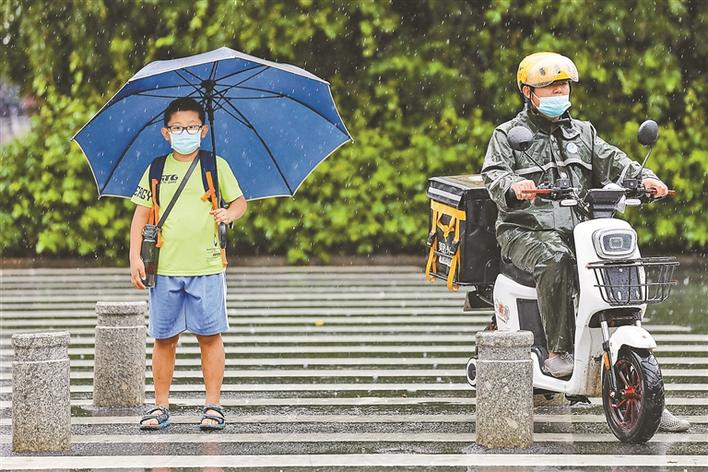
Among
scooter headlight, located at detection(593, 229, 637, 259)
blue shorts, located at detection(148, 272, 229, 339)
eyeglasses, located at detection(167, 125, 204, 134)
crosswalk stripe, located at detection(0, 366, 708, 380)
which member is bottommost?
crosswalk stripe, located at detection(0, 366, 708, 380)

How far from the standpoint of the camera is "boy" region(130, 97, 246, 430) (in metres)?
8.17

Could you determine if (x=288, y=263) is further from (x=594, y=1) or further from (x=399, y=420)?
(x=399, y=420)

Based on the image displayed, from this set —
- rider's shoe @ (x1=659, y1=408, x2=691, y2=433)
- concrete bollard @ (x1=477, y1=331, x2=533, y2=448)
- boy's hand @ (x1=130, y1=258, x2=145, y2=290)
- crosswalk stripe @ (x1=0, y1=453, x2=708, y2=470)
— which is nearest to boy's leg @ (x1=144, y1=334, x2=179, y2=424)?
boy's hand @ (x1=130, y1=258, x2=145, y2=290)

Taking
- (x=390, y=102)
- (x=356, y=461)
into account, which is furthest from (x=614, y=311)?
(x=390, y=102)

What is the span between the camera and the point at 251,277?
1753 centimetres

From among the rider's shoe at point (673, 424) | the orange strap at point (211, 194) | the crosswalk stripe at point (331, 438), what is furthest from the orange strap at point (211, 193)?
the rider's shoe at point (673, 424)

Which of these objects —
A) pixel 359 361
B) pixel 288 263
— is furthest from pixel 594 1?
pixel 359 361

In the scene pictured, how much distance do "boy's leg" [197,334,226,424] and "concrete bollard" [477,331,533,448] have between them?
162cm

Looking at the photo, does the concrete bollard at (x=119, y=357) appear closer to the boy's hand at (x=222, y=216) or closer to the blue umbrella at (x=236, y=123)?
the blue umbrella at (x=236, y=123)

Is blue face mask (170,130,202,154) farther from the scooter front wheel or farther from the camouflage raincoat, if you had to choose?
the scooter front wheel

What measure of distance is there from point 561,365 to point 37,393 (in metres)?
2.77

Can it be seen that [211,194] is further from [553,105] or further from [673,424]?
[673,424]

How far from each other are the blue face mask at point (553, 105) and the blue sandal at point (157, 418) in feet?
8.97

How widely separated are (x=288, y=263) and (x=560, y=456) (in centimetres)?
1156
